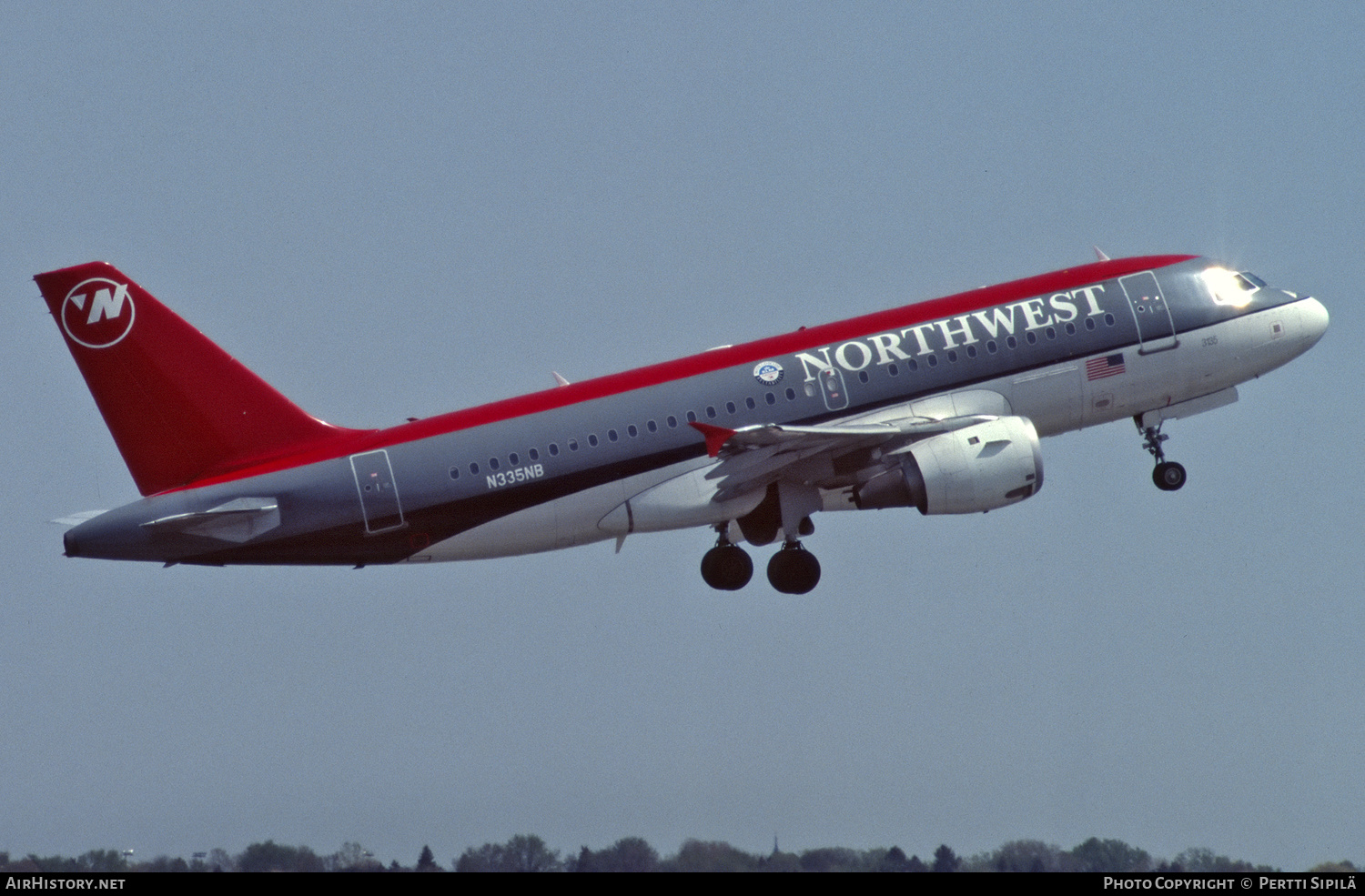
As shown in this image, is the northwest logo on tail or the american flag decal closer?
the northwest logo on tail

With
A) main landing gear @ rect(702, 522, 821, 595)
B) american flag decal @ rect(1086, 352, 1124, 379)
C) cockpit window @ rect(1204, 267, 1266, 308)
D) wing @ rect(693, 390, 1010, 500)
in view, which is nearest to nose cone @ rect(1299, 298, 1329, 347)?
cockpit window @ rect(1204, 267, 1266, 308)

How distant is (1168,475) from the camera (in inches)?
2256

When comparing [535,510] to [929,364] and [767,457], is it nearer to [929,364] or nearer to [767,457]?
[767,457]

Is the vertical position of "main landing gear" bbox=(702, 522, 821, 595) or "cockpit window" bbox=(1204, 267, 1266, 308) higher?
"cockpit window" bbox=(1204, 267, 1266, 308)

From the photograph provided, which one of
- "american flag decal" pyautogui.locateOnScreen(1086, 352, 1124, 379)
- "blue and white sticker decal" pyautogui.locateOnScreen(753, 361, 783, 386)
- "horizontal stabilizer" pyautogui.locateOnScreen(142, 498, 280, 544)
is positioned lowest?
"horizontal stabilizer" pyautogui.locateOnScreen(142, 498, 280, 544)

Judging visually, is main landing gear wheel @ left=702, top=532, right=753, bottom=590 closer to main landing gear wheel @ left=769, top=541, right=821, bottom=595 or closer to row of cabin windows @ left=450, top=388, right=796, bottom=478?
main landing gear wheel @ left=769, top=541, right=821, bottom=595

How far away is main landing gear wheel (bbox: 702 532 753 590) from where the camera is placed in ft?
184

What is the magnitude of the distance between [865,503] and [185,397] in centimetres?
1653

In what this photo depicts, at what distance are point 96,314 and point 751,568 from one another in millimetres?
17421

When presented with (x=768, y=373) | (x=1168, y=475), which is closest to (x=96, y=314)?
(x=768, y=373)

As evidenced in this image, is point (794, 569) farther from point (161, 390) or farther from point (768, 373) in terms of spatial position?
point (161, 390)
